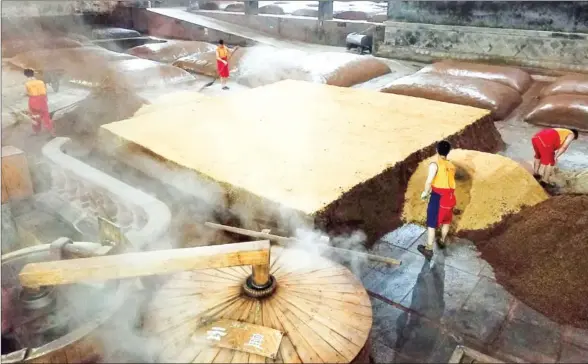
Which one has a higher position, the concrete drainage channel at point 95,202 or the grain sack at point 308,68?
the grain sack at point 308,68

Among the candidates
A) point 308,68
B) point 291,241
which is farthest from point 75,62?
point 291,241

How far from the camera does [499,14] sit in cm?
930

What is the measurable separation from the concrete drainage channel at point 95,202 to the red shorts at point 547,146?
13.9 feet

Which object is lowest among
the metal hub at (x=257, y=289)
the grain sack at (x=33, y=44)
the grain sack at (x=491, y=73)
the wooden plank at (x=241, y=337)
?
the wooden plank at (x=241, y=337)

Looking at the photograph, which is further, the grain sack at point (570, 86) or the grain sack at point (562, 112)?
the grain sack at point (570, 86)

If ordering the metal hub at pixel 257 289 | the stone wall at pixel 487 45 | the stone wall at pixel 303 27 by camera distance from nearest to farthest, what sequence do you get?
the metal hub at pixel 257 289, the stone wall at pixel 487 45, the stone wall at pixel 303 27

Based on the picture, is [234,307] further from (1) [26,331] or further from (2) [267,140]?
(2) [267,140]

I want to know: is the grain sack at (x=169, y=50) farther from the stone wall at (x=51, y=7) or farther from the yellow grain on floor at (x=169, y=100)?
the yellow grain on floor at (x=169, y=100)

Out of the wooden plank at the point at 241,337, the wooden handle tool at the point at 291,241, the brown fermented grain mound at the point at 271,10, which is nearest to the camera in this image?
the wooden plank at the point at 241,337

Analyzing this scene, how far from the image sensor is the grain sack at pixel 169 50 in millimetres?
11672

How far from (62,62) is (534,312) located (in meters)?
10.1

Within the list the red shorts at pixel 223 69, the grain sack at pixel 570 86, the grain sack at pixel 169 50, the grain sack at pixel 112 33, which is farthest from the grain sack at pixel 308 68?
the grain sack at pixel 112 33

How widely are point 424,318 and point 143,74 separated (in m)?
7.83

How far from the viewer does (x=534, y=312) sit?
11.4 ft
